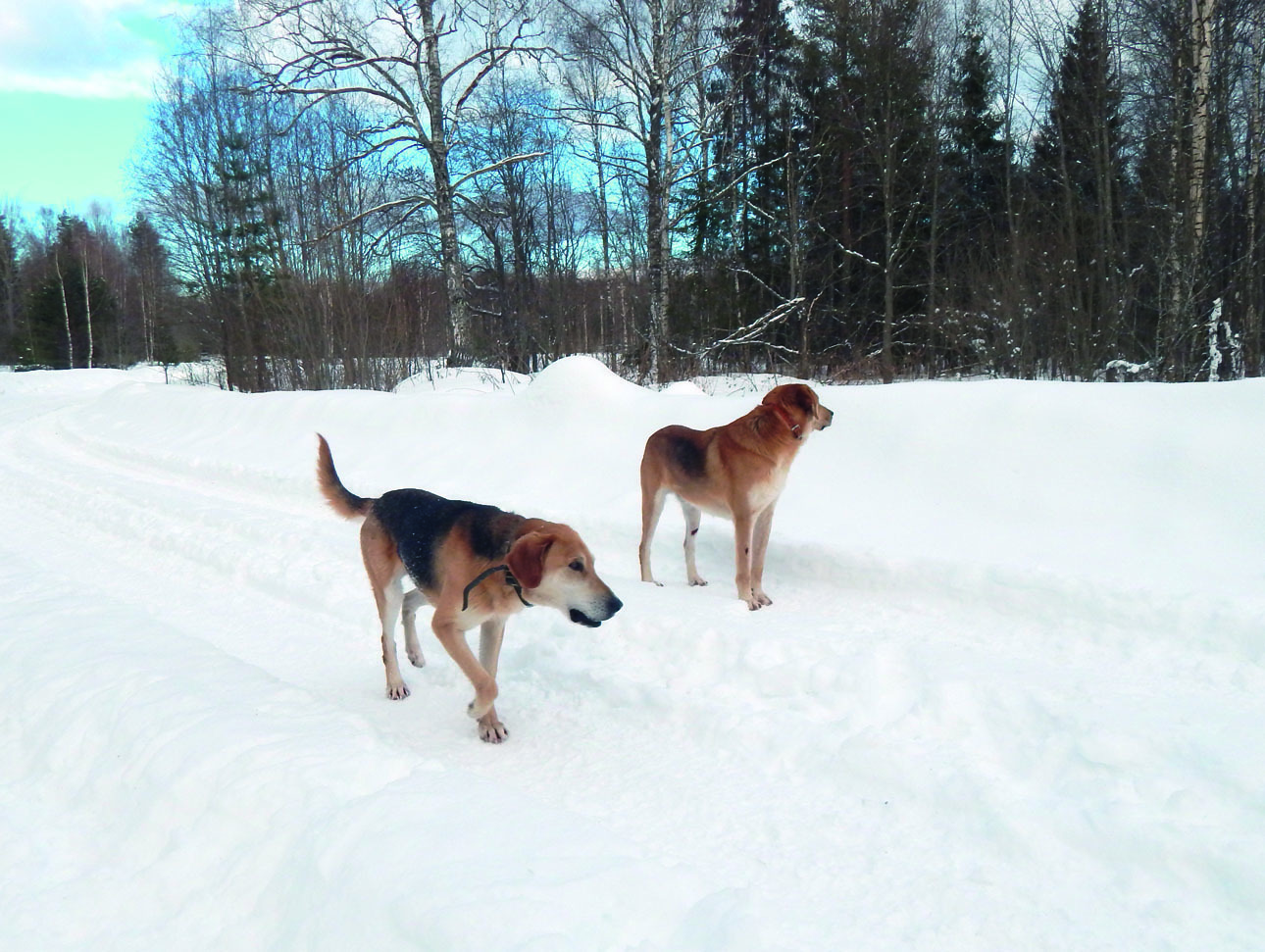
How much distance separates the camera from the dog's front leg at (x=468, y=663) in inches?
151

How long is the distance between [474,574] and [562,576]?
54 centimetres

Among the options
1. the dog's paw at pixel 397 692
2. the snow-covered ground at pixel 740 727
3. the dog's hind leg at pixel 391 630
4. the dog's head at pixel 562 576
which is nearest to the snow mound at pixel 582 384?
the snow-covered ground at pixel 740 727

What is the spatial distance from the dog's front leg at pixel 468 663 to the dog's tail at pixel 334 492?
56.2 inches

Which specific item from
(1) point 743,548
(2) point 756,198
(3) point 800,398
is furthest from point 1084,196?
(1) point 743,548

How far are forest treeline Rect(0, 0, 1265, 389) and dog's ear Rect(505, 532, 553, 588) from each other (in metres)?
11.4

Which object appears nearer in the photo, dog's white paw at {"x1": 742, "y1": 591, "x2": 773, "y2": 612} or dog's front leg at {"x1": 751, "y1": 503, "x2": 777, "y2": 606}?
dog's white paw at {"x1": 742, "y1": 591, "x2": 773, "y2": 612}

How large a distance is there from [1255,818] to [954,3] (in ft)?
89.0

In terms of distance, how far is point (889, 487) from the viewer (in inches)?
292

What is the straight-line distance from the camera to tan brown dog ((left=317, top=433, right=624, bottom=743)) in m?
3.62

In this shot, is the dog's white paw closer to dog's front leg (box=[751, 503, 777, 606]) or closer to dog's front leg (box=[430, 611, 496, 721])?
dog's front leg (box=[751, 503, 777, 606])

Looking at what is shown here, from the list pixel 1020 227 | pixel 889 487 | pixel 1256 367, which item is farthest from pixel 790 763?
pixel 1020 227

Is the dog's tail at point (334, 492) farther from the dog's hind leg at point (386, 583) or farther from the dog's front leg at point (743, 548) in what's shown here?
the dog's front leg at point (743, 548)

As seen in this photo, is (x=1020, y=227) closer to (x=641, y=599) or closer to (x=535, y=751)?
(x=641, y=599)

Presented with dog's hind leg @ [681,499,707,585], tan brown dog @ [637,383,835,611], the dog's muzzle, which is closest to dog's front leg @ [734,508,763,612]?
tan brown dog @ [637,383,835,611]
